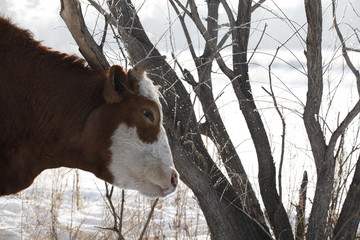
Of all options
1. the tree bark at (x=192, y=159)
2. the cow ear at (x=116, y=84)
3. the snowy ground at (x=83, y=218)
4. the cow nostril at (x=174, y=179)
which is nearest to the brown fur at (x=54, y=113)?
the cow ear at (x=116, y=84)

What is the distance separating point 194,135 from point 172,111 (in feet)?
0.81

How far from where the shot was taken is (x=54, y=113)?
3666 millimetres

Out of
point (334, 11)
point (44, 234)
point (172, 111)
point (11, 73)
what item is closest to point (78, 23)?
point (11, 73)

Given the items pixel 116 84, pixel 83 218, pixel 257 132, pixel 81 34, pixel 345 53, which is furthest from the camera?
pixel 83 218

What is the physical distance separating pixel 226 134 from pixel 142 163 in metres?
1.46

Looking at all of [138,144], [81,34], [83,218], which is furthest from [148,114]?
[83,218]

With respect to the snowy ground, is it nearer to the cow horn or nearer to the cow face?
the cow face

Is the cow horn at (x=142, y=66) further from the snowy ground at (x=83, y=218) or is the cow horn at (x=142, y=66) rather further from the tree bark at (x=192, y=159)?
the snowy ground at (x=83, y=218)

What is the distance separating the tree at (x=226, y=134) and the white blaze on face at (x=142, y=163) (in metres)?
0.51

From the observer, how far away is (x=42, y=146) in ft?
12.1

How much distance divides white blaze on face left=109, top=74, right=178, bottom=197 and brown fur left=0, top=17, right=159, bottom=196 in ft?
0.12

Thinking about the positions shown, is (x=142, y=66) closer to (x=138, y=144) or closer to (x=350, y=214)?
(x=138, y=144)

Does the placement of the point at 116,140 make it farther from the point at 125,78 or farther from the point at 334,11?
the point at 334,11

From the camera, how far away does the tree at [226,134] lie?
4.06 m
